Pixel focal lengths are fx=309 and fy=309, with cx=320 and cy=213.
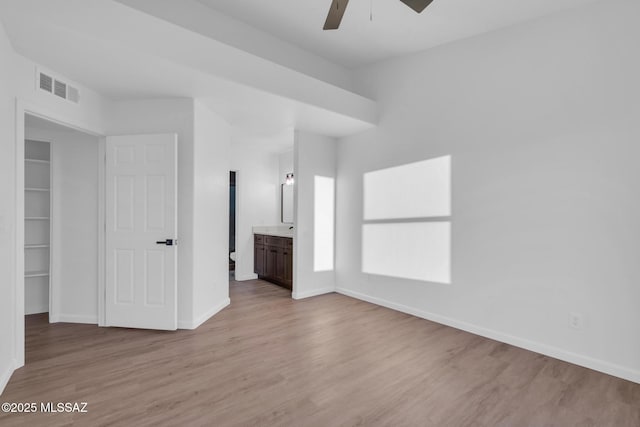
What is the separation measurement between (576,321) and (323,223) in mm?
3187

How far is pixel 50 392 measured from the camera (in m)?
2.19

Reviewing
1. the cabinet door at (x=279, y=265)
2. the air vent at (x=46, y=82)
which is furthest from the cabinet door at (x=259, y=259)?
the air vent at (x=46, y=82)

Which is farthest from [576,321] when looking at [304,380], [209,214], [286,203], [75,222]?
[75,222]

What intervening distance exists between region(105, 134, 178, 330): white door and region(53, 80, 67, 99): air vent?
59cm

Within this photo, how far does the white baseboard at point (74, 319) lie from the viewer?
11.5 ft

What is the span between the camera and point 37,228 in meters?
3.83

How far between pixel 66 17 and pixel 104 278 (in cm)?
254

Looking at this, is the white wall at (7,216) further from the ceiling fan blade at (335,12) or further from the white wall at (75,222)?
the ceiling fan blade at (335,12)

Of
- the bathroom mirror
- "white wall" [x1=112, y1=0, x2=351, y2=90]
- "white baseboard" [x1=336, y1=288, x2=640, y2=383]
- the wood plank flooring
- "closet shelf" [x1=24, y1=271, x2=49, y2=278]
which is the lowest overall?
the wood plank flooring

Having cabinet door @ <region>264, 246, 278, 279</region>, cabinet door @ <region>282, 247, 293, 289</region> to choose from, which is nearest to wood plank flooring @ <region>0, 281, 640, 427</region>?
cabinet door @ <region>282, 247, 293, 289</region>

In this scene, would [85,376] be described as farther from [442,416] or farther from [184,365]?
[442,416]

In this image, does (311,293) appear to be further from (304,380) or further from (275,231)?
(304,380)

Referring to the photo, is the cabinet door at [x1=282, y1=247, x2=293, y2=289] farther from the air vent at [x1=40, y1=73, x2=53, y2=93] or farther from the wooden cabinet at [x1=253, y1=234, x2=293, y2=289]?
the air vent at [x1=40, y1=73, x2=53, y2=93]

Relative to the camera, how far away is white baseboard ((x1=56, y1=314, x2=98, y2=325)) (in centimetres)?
350
